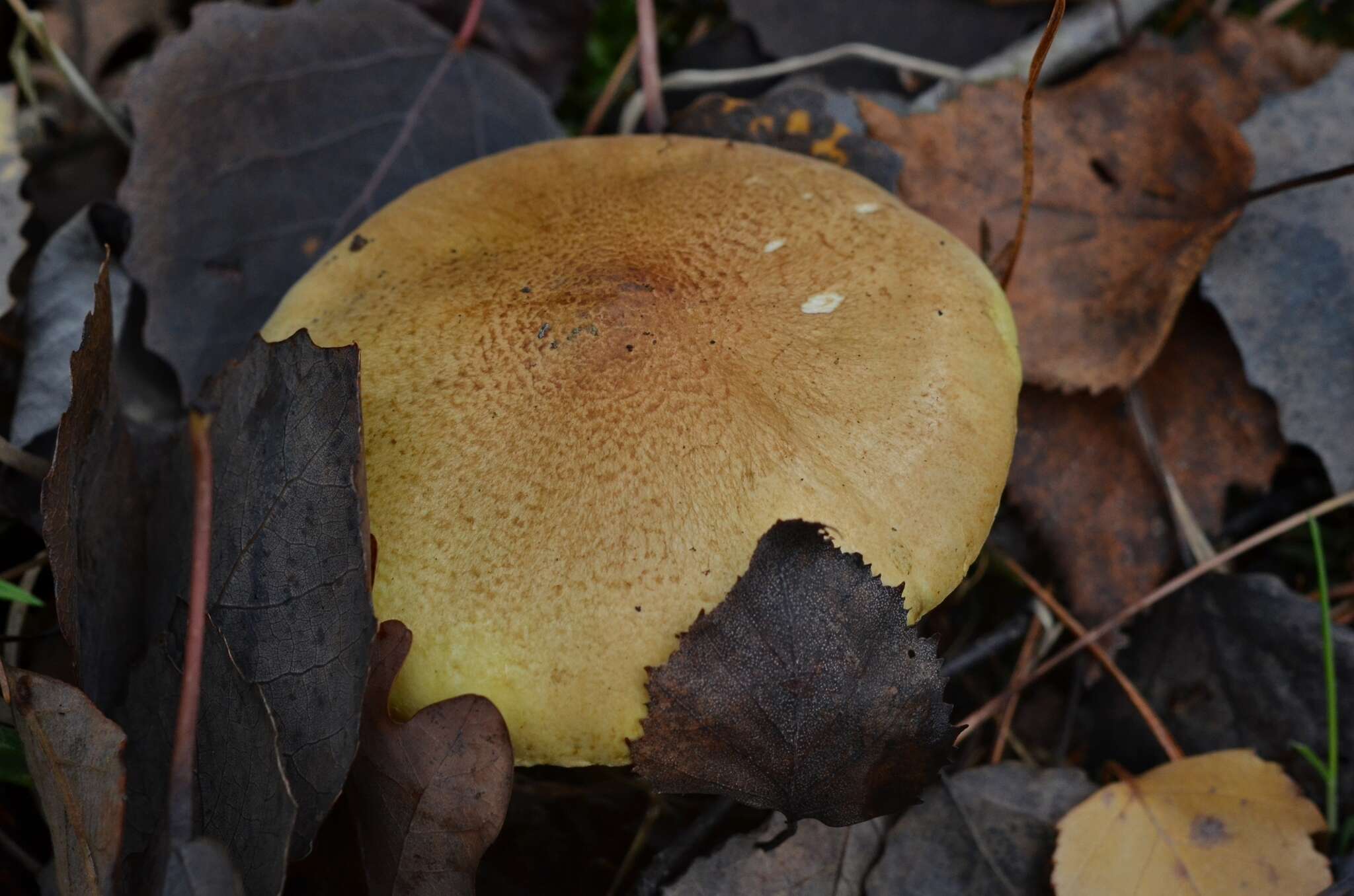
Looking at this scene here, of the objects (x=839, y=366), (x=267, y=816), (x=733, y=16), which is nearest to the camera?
(x=267, y=816)

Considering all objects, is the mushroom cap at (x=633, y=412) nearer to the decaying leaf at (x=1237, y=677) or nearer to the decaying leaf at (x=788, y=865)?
the decaying leaf at (x=788, y=865)

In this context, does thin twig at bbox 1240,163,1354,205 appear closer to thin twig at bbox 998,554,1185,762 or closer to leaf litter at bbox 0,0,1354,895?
leaf litter at bbox 0,0,1354,895

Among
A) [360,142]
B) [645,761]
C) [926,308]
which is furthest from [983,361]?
[360,142]

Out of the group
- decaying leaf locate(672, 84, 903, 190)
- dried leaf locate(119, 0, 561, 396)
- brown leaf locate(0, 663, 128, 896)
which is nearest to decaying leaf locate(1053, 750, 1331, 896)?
decaying leaf locate(672, 84, 903, 190)

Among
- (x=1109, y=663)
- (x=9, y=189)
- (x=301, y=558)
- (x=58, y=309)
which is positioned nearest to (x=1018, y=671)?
(x=1109, y=663)

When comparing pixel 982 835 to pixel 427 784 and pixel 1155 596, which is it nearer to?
pixel 1155 596

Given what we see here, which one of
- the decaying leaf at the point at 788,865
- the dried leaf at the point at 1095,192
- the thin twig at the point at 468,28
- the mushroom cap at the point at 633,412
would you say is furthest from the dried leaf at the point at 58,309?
the dried leaf at the point at 1095,192

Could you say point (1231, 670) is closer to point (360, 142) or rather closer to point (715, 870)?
point (715, 870)
